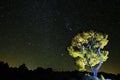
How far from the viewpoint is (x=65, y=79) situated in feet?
154

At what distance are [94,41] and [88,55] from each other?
8.52ft

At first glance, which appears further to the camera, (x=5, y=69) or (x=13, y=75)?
(x=5, y=69)

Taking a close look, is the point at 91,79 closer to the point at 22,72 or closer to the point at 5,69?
the point at 22,72

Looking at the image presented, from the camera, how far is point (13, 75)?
47344 mm

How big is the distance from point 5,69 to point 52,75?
28.3 ft

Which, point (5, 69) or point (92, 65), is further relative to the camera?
point (5, 69)

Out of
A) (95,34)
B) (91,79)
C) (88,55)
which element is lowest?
(91,79)

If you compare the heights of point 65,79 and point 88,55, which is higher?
point 88,55

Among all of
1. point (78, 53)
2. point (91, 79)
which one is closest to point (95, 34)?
point (78, 53)

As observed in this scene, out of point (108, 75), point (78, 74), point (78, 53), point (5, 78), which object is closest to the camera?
point (5, 78)

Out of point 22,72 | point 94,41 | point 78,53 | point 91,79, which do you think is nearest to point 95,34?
point 94,41

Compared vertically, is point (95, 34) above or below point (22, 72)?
above

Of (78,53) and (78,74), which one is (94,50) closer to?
(78,53)

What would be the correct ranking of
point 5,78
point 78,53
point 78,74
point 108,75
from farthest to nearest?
point 108,75, point 78,74, point 78,53, point 5,78
